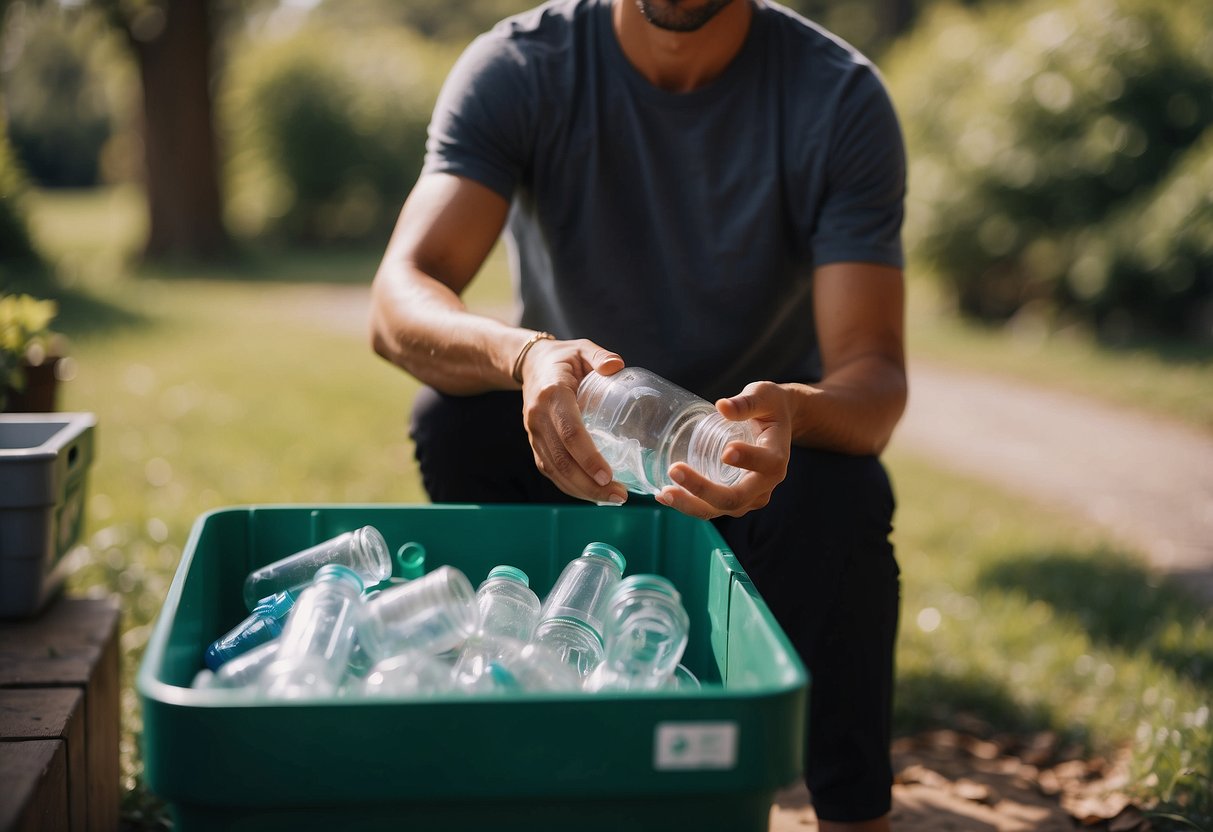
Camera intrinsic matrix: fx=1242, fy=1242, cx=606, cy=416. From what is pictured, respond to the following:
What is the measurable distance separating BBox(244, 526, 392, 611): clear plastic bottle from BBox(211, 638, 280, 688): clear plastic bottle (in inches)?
13.9

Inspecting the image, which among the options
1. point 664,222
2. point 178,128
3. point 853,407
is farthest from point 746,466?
point 178,128

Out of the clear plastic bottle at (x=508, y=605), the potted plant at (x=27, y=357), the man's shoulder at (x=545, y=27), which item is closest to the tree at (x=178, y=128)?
the potted plant at (x=27, y=357)

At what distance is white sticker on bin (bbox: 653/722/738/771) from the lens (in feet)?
4.07

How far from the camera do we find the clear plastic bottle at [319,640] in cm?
135

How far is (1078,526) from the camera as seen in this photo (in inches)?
199

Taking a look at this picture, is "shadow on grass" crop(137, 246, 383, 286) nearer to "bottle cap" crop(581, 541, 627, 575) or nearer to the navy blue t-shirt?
the navy blue t-shirt

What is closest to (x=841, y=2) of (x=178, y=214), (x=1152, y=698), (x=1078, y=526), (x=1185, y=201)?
(x=178, y=214)

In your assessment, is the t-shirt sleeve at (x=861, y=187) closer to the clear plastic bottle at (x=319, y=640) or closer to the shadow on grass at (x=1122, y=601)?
the clear plastic bottle at (x=319, y=640)

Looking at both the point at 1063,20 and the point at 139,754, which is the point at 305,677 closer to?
the point at 139,754

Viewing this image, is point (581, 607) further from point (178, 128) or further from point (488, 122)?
point (178, 128)

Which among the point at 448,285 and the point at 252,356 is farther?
the point at 252,356

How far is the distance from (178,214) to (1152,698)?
12.0 m

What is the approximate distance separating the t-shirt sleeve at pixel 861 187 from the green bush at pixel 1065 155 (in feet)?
21.4

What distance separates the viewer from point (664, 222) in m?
2.53
